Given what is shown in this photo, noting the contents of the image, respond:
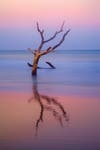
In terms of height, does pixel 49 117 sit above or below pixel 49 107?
above

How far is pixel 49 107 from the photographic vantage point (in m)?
4.59

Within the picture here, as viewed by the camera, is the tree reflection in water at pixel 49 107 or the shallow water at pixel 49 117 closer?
the shallow water at pixel 49 117

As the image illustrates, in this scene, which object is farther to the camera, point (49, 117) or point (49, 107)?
point (49, 107)

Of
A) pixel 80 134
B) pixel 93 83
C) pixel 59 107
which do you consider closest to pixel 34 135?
pixel 80 134

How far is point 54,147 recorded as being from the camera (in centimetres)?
304

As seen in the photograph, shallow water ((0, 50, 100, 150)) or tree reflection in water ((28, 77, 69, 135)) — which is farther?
tree reflection in water ((28, 77, 69, 135))

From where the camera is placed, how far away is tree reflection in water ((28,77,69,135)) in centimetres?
395

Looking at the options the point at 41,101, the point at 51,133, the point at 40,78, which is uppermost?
the point at 51,133

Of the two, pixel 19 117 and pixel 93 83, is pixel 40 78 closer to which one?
pixel 93 83

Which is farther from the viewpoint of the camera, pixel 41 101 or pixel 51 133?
pixel 41 101

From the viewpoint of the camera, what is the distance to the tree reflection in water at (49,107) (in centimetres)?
395

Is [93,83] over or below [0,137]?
below

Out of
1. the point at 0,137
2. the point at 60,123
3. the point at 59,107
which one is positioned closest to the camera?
the point at 0,137

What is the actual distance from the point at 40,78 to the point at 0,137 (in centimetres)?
451
